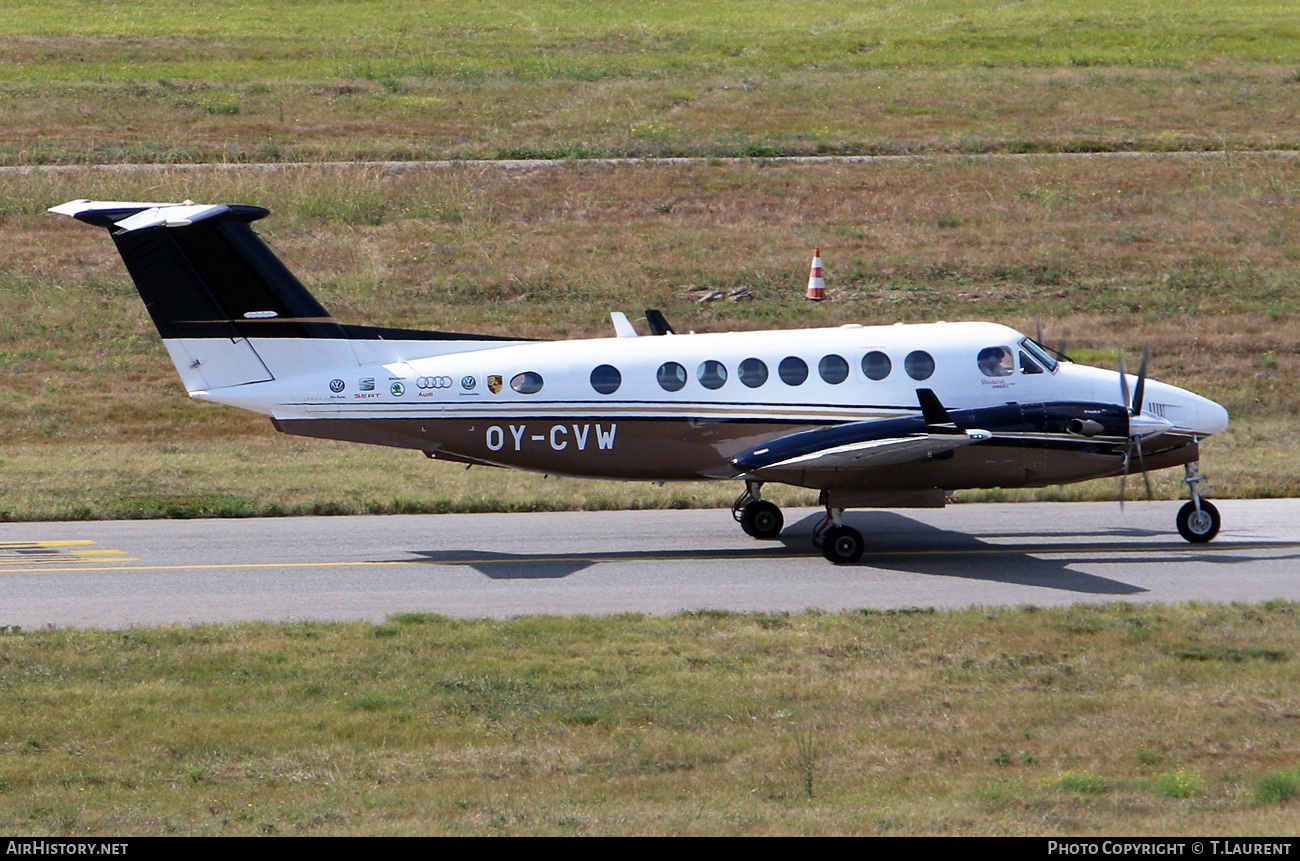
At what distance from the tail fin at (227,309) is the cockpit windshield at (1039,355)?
8.04 meters

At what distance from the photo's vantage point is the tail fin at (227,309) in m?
16.8

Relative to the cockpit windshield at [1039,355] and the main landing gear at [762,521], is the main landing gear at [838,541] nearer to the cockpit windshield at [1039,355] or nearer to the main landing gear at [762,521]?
the main landing gear at [762,521]

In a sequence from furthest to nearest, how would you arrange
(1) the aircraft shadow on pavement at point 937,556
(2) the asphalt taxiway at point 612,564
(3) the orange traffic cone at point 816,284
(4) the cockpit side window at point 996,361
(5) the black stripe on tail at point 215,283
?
1. (3) the orange traffic cone at point 816,284
2. (4) the cockpit side window at point 996,361
3. (5) the black stripe on tail at point 215,283
4. (1) the aircraft shadow on pavement at point 937,556
5. (2) the asphalt taxiway at point 612,564

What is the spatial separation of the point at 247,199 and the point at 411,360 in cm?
2355

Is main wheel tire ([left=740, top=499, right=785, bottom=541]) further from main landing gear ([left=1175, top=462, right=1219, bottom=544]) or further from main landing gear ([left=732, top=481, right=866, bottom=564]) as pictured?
main landing gear ([left=1175, top=462, right=1219, bottom=544])

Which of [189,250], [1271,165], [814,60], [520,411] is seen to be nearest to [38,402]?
[189,250]

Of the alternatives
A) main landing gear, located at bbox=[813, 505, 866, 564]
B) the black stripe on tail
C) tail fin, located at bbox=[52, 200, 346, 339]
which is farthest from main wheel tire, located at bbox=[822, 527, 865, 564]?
tail fin, located at bbox=[52, 200, 346, 339]

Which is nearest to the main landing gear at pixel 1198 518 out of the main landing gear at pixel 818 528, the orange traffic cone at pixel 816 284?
the main landing gear at pixel 818 528

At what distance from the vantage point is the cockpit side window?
1733cm

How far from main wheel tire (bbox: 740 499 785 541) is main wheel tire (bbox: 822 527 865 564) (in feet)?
4.92

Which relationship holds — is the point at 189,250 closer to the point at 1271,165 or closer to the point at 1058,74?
the point at 1271,165
